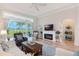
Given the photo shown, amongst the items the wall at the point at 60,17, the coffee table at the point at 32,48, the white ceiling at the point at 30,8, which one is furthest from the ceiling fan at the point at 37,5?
the coffee table at the point at 32,48

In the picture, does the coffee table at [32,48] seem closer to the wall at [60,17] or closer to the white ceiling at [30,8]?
the wall at [60,17]

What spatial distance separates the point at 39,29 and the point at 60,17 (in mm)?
423

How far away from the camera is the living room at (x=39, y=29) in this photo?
1943 mm

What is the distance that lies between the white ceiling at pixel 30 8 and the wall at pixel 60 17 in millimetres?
104

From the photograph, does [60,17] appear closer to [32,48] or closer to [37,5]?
[37,5]

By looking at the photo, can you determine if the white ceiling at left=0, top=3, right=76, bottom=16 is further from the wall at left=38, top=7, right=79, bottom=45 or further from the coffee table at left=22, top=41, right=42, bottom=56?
the coffee table at left=22, top=41, right=42, bottom=56

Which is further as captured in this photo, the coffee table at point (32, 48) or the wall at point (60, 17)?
the coffee table at point (32, 48)

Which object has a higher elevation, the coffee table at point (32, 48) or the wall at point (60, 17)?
the wall at point (60, 17)

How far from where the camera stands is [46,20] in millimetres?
2031

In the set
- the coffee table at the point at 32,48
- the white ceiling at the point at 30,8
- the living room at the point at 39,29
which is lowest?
the coffee table at the point at 32,48

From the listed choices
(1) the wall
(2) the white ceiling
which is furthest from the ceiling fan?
(1) the wall

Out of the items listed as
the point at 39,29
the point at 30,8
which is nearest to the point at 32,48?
the point at 39,29

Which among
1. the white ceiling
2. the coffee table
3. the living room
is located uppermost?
the white ceiling

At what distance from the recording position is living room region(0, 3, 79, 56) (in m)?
1.94
